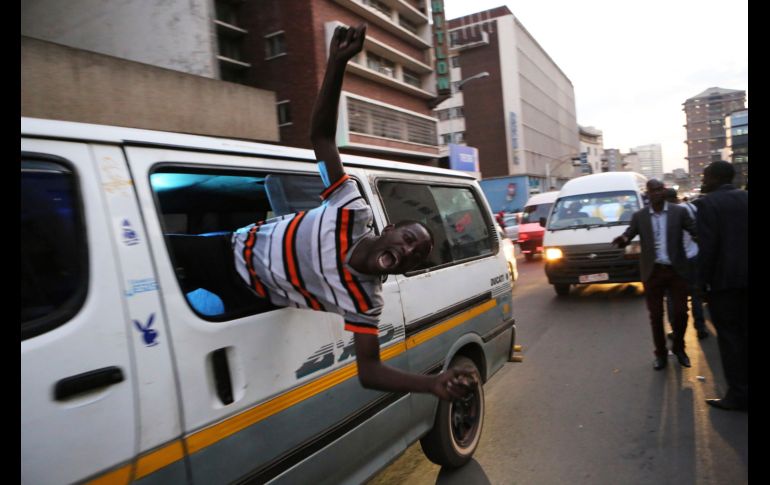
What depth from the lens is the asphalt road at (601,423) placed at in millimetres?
3188

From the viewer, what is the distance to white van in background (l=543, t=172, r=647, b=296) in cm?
828

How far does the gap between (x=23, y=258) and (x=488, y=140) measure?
54329mm

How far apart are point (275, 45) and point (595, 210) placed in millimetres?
19996

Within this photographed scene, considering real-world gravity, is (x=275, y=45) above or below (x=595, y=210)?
above

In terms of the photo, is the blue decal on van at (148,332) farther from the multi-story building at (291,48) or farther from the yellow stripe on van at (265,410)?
the multi-story building at (291,48)

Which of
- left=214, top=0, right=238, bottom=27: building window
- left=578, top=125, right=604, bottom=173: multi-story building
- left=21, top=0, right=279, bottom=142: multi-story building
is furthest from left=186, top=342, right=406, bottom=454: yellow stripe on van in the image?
left=578, top=125, right=604, bottom=173: multi-story building

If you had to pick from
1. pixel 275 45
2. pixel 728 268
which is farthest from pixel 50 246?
pixel 275 45

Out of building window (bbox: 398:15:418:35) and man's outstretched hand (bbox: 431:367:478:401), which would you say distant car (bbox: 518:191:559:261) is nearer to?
man's outstretched hand (bbox: 431:367:478:401)

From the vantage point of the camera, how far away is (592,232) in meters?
8.58

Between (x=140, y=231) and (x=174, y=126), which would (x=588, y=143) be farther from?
(x=140, y=231)

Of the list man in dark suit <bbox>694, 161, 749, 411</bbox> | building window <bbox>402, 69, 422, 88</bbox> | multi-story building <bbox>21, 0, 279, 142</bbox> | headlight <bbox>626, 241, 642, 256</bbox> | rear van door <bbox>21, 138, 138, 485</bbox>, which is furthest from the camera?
building window <bbox>402, 69, 422, 88</bbox>

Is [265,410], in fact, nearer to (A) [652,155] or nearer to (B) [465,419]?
(B) [465,419]

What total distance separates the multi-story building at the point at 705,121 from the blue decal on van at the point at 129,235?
321ft

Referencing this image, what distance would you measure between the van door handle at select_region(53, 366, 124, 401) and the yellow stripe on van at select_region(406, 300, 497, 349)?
5.43ft
